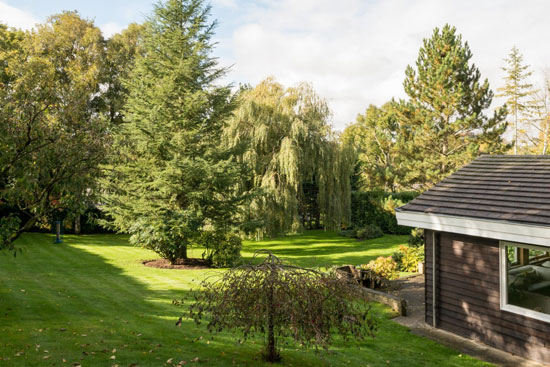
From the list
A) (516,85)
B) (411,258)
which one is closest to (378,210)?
(411,258)

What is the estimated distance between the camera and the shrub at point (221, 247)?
1476cm

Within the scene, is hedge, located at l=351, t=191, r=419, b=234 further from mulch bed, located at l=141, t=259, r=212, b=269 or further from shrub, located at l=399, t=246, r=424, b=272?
mulch bed, located at l=141, t=259, r=212, b=269

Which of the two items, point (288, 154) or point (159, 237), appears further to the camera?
point (288, 154)

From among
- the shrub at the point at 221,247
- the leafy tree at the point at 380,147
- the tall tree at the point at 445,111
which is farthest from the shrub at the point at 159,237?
the tall tree at the point at 445,111

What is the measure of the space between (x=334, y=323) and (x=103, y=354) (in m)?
3.48

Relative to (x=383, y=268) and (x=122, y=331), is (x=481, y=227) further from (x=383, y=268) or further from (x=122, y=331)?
(x=122, y=331)

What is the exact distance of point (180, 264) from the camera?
48.8 ft

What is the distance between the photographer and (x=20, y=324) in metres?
6.93

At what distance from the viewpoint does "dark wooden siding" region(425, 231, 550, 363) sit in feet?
22.3

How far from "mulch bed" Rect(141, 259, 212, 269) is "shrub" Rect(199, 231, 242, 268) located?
12.6 inches

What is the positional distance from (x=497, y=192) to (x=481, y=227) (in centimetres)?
134

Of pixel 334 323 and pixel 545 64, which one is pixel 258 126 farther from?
pixel 545 64

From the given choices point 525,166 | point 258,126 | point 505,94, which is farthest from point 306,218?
point 505,94

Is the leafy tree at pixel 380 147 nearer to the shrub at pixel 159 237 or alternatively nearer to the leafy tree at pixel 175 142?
the leafy tree at pixel 175 142
